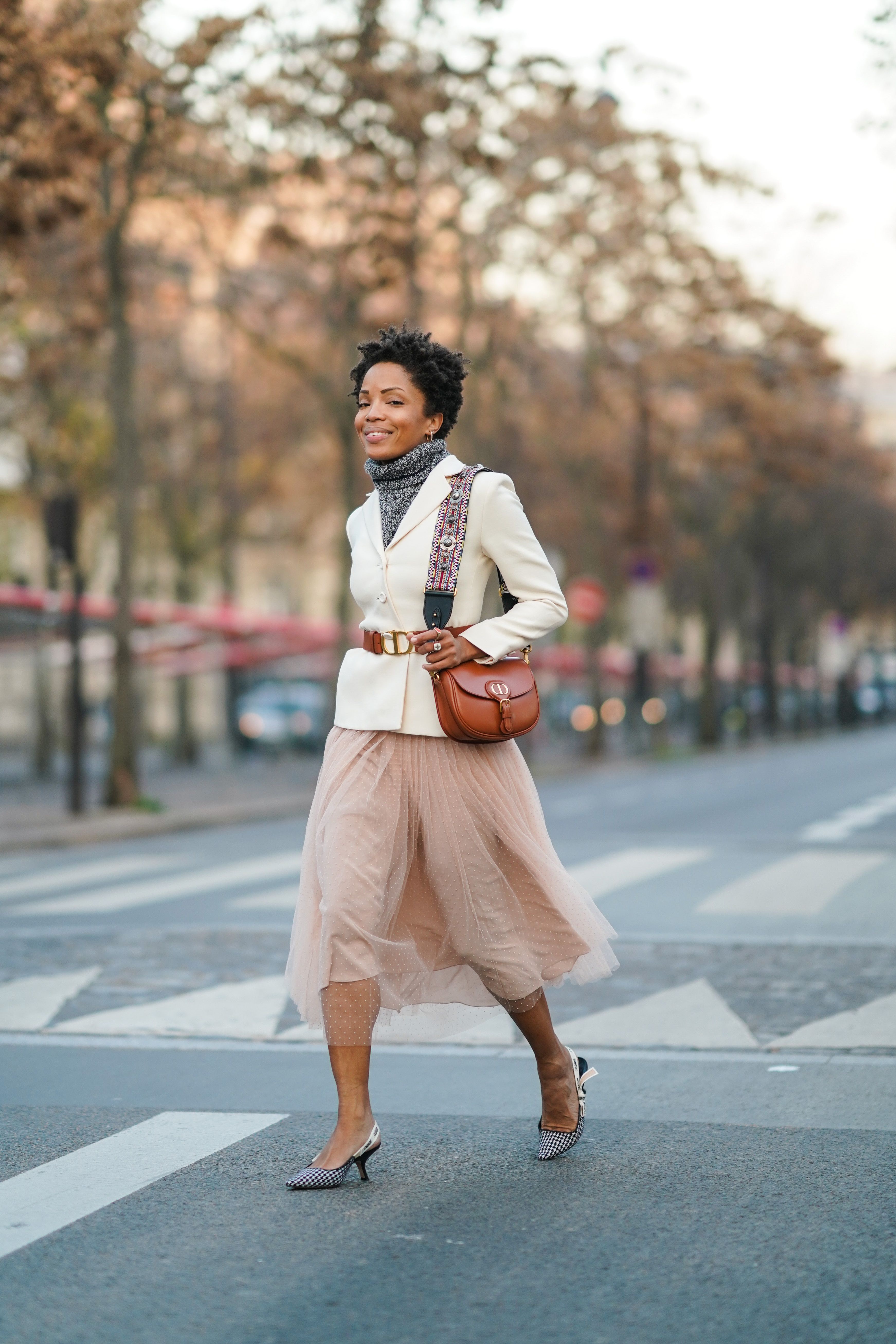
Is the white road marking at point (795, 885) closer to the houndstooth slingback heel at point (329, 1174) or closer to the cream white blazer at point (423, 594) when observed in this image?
the cream white blazer at point (423, 594)

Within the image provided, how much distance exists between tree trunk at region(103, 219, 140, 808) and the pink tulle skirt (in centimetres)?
1599

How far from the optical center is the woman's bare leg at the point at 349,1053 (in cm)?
446

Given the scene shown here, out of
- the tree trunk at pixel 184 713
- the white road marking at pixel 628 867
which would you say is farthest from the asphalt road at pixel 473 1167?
the tree trunk at pixel 184 713

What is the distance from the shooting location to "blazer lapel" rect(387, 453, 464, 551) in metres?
4.74

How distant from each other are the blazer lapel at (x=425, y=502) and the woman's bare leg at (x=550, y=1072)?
1230 mm

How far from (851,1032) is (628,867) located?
21.3 ft

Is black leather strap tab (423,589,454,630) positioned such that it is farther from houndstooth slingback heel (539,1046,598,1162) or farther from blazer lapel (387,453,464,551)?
houndstooth slingback heel (539,1046,598,1162)

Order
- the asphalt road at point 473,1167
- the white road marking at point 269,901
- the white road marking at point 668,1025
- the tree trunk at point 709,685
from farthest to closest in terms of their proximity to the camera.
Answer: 1. the tree trunk at point 709,685
2. the white road marking at point 269,901
3. the white road marking at point 668,1025
4. the asphalt road at point 473,1167

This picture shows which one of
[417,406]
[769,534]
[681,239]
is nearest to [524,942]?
[417,406]

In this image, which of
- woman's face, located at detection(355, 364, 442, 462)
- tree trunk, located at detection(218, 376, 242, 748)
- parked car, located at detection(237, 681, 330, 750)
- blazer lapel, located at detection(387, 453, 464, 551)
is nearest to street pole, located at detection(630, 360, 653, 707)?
parked car, located at detection(237, 681, 330, 750)

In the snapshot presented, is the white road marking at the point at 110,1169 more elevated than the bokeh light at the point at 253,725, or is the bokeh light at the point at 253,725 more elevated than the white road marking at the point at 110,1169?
the white road marking at the point at 110,1169

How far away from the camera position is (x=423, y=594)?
4695 millimetres

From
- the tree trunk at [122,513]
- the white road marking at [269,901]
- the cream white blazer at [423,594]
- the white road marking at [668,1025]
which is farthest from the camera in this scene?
the tree trunk at [122,513]

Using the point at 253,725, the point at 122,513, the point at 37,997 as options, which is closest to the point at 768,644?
the point at 253,725
